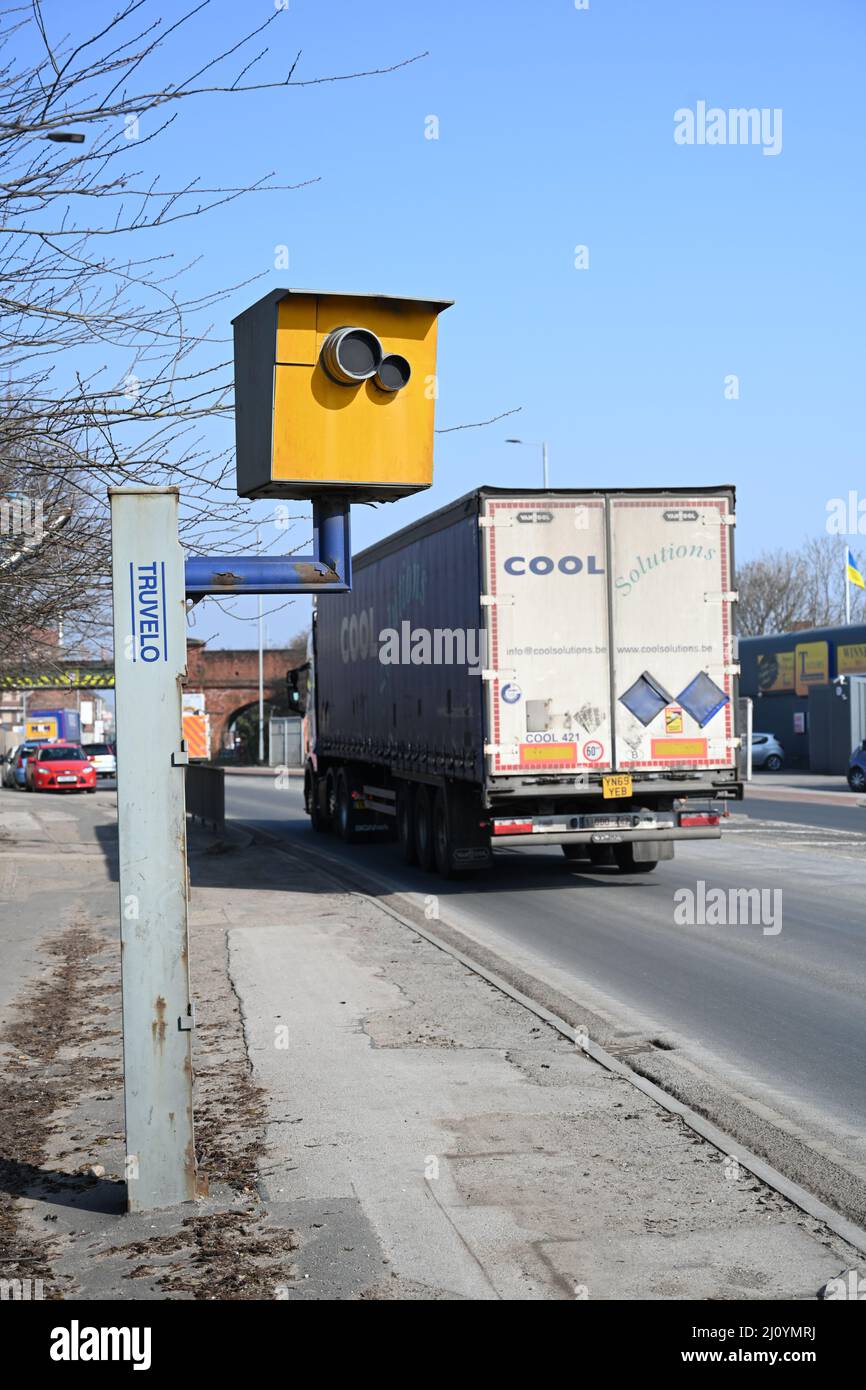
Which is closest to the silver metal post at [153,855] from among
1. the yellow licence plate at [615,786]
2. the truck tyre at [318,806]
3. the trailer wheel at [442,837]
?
the yellow licence plate at [615,786]

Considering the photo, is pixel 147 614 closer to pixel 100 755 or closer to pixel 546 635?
pixel 546 635

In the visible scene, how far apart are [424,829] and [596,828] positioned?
3.53m

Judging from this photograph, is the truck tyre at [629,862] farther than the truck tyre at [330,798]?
No

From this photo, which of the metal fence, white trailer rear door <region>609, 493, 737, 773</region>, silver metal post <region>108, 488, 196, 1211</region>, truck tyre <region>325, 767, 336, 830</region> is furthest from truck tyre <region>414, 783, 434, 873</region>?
silver metal post <region>108, 488, 196, 1211</region>

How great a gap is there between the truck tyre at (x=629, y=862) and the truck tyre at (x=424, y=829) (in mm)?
2318

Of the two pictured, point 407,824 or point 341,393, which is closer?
point 341,393

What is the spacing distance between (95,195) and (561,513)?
10.1 m

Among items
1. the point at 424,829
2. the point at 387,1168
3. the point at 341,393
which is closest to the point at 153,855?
the point at 387,1168

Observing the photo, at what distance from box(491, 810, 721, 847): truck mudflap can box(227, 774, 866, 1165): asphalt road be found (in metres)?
0.61

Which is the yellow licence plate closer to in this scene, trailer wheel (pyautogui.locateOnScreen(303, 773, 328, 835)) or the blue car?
trailer wheel (pyautogui.locateOnScreen(303, 773, 328, 835))

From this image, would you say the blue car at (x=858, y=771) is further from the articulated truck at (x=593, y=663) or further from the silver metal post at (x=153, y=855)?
the silver metal post at (x=153, y=855)

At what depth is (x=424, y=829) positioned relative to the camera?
19.8 m

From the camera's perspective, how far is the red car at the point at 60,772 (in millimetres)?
52656

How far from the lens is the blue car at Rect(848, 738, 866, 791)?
1650 inches
